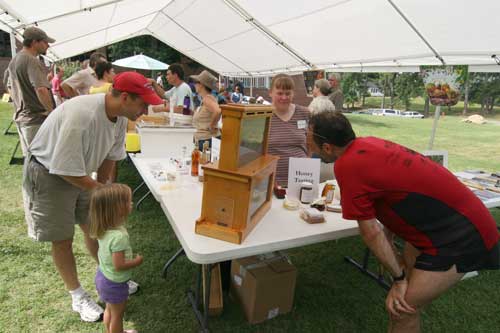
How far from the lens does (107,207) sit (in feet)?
4.97

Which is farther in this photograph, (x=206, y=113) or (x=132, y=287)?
(x=206, y=113)

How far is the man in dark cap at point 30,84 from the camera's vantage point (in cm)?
324

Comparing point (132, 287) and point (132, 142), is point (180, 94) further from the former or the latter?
point (132, 287)

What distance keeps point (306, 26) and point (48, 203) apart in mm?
4212

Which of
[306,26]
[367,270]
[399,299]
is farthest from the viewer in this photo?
[306,26]

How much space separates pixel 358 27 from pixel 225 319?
3678 millimetres

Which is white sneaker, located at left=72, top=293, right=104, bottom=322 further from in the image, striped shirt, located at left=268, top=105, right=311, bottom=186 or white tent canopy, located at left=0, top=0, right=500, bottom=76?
white tent canopy, located at left=0, top=0, right=500, bottom=76

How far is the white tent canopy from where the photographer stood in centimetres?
308

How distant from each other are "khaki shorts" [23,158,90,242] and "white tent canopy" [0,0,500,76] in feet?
8.42

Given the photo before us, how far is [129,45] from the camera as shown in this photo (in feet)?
68.2

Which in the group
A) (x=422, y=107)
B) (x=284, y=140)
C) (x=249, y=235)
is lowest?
(x=249, y=235)

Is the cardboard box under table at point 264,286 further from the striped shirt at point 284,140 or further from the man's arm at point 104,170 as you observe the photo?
the man's arm at point 104,170

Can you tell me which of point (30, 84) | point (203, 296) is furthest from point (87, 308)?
point (30, 84)

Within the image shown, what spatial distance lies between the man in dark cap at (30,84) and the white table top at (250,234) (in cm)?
224
